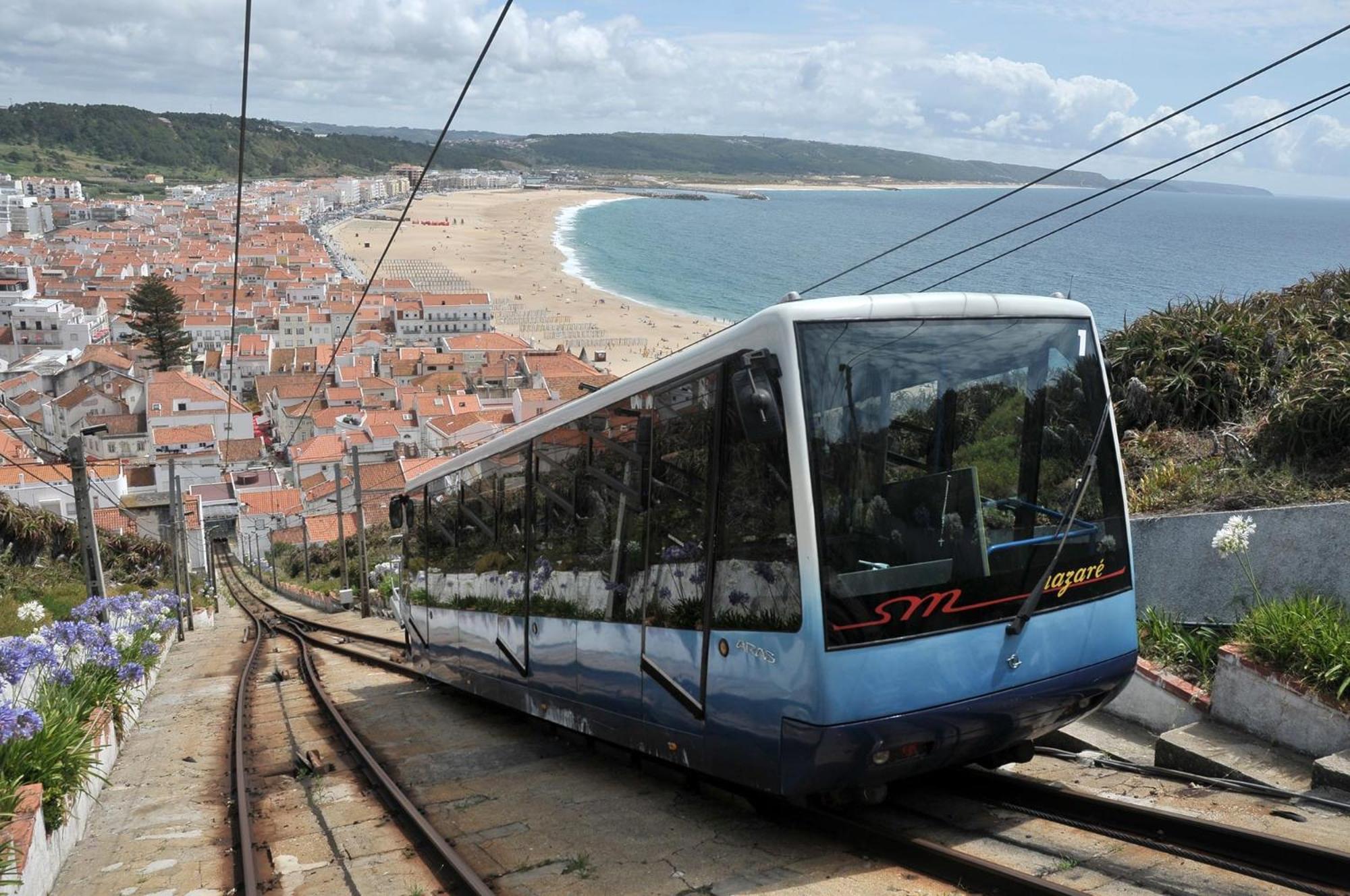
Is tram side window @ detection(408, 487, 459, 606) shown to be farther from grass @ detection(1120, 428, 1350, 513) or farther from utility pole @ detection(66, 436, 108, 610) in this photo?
grass @ detection(1120, 428, 1350, 513)

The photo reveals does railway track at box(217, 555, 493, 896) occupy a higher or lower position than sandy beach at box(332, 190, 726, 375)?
lower

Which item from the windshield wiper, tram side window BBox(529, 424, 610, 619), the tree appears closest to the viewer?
the windshield wiper

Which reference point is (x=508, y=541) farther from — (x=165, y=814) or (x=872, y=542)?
(x=872, y=542)

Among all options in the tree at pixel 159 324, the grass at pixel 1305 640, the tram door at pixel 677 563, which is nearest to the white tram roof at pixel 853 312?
the tram door at pixel 677 563

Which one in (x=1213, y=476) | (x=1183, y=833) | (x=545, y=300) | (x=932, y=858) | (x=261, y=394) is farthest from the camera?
(x=545, y=300)

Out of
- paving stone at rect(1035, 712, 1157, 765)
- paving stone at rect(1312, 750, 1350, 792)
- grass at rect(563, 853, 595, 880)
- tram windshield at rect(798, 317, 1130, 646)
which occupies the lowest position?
grass at rect(563, 853, 595, 880)

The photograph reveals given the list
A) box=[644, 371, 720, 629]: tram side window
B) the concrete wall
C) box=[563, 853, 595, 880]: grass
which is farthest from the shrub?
box=[563, 853, 595, 880]: grass

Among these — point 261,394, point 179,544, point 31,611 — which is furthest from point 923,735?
point 261,394
